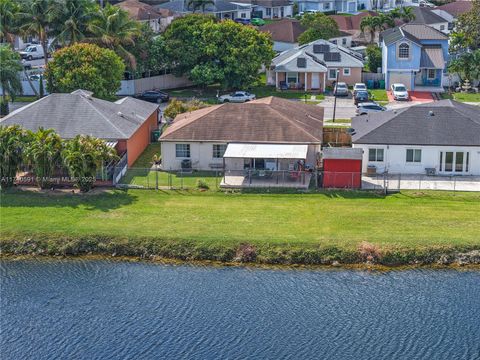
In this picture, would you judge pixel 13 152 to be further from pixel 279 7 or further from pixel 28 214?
pixel 279 7

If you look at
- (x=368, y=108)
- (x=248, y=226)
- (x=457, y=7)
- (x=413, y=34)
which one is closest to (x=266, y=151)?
(x=248, y=226)

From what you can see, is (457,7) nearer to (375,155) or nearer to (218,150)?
(375,155)

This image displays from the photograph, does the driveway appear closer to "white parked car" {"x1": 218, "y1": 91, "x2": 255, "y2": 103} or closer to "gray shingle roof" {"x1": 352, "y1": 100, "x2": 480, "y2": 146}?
"white parked car" {"x1": 218, "y1": 91, "x2": 255, "y2": 103}

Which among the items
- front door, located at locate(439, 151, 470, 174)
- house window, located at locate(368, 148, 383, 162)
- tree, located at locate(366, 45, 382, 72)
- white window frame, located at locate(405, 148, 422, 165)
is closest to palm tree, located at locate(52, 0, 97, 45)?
tree, located at locate(366, 45, 382, 72)

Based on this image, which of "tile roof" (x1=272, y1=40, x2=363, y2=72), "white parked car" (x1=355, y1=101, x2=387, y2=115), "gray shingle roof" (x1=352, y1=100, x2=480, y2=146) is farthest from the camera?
"tile roof" (x1=272, y1=40, x2=363, y2=72)

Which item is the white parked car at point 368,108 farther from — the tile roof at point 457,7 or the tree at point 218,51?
the tile roof at point 457,7

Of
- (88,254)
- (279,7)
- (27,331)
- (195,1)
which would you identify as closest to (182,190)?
(88,254)

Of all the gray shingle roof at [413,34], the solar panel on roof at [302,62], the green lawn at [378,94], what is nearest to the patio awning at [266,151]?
the green lawn at [378,94]
